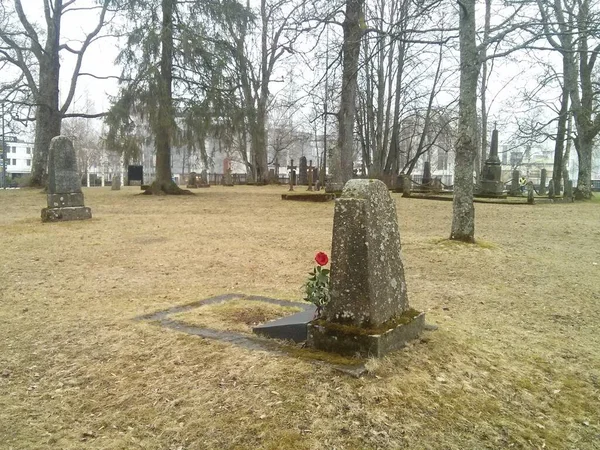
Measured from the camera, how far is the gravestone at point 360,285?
3.90 meters

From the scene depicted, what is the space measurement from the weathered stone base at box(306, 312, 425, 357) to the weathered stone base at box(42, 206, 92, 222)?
34.4 ft

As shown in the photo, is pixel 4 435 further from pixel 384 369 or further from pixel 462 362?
pixel 462 362

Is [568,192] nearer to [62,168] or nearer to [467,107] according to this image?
[467,107]

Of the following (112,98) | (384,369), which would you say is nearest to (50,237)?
(384,369)

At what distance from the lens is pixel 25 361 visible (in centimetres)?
414

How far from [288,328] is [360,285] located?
2.70 ft

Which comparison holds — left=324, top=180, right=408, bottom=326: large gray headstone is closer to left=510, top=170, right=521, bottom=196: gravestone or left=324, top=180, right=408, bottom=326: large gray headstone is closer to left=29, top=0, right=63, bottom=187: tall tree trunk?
left=29, top=0, right=63, bottom=187: tall tree trunk

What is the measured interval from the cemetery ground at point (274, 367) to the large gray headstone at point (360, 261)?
0.42m

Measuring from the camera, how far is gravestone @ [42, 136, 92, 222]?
12609mm

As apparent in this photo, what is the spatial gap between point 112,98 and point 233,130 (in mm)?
5138

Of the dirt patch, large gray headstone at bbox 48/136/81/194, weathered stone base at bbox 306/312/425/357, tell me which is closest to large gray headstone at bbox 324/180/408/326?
weathered stone base at bbox 306/312/425/357

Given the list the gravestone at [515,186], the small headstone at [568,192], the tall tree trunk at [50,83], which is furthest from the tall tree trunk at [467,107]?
the tall tree trunk at [50,83]

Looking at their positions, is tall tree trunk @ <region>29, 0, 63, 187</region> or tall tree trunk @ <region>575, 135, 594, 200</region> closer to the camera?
tall tree trunk @ <region>29, 0, 63, 187</region>

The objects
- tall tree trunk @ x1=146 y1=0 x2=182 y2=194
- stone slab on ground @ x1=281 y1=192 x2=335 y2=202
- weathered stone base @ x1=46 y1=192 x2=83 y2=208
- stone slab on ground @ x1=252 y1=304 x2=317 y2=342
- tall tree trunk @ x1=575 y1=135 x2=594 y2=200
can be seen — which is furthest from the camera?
tall tree trunk @ x1=575 y1=135 x2=594 y2=200
